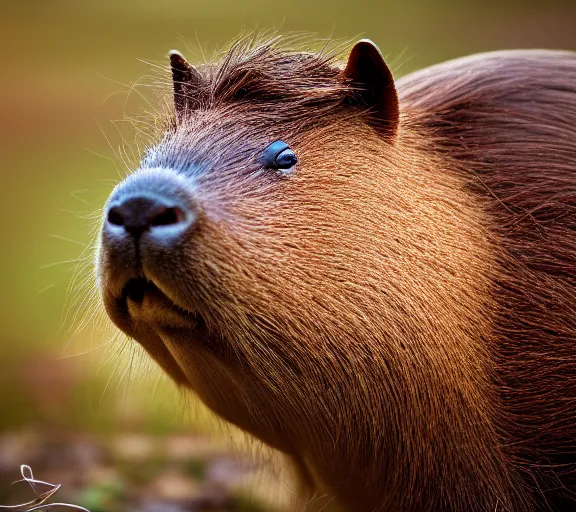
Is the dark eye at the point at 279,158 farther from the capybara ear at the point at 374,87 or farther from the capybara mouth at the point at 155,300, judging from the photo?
the capybara mouth at the point at 155,300

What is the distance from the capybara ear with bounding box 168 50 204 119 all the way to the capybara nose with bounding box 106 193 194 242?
30.0 inches

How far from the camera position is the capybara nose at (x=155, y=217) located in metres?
2.76

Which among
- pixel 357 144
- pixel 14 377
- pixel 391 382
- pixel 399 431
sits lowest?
pixel 14 377

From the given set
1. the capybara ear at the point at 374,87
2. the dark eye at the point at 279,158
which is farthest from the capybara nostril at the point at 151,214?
the capybara ear at the point at 374,87

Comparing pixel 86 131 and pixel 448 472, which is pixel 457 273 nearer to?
pixel 448 472

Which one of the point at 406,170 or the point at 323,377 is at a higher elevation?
the point at 406,170

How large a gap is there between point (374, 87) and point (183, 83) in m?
0.78

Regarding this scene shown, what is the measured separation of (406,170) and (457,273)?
Answer: 0.45 m

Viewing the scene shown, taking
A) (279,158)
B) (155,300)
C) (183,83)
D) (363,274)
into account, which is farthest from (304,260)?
(183,83)

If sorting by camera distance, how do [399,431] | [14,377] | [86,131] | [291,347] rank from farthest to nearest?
[86,131] → [14,377] → [399,431] → [291,347]

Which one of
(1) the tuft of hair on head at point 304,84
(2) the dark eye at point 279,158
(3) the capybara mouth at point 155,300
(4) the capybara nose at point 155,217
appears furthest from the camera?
(1) the tuft of hair on head at point 304,84

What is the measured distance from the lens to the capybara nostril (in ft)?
9.08

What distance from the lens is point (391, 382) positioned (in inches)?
122

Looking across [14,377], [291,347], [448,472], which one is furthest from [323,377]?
[14,377]
